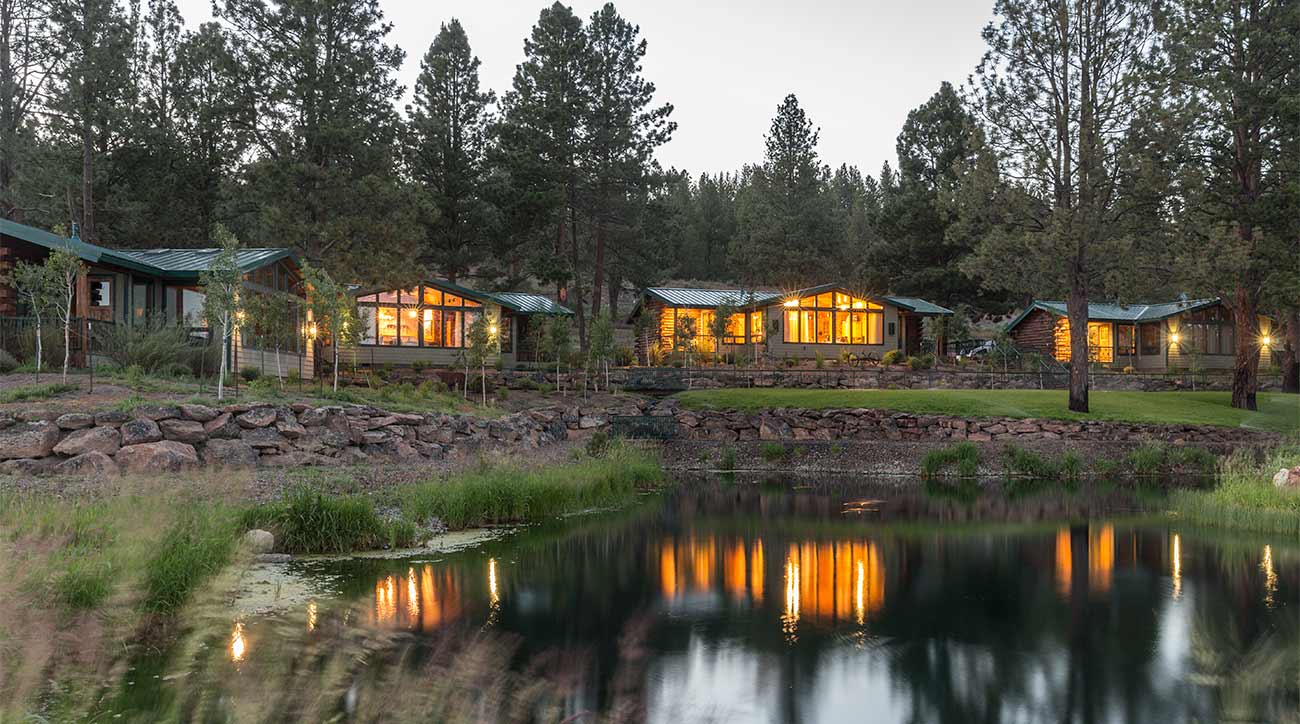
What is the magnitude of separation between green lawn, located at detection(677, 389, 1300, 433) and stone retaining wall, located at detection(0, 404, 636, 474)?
11201 mm

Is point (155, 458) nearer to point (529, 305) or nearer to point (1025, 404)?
point (1025, 404)

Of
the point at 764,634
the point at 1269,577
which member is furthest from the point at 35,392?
the point at 1269,577

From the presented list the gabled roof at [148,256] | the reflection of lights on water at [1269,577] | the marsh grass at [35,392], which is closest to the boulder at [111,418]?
the marsh grass at [35,392]

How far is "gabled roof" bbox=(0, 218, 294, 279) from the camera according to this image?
22.3 m

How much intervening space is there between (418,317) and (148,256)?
12.5 m

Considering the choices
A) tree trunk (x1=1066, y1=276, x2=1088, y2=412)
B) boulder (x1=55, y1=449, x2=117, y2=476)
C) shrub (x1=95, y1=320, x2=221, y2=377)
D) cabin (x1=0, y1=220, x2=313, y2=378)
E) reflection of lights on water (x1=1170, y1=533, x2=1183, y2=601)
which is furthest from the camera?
tree trunk (x1=1066, y1=276, x2=1088, y2=412)

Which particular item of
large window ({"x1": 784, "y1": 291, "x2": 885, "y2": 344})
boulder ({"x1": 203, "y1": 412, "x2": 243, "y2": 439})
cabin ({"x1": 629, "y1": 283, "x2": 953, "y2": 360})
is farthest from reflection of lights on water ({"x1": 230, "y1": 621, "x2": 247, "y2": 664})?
large window ({"x1": 784, "y1": 291, "x2": 885, "y2": 344})

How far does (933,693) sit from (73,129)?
4065 cm

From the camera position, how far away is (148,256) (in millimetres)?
28438

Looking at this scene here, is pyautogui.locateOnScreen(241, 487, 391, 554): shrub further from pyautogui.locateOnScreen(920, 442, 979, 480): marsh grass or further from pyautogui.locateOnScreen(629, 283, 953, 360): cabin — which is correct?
pyautogui.locateOnScreen(629, 283, 953, 360): cabin

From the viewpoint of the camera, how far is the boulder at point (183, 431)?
49.9 ft

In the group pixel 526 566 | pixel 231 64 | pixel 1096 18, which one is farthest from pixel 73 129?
pixel 1096 18

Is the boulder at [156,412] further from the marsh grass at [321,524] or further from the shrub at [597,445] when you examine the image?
the shrub at [597,445]

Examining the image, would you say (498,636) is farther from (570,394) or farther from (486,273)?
(486,273)
